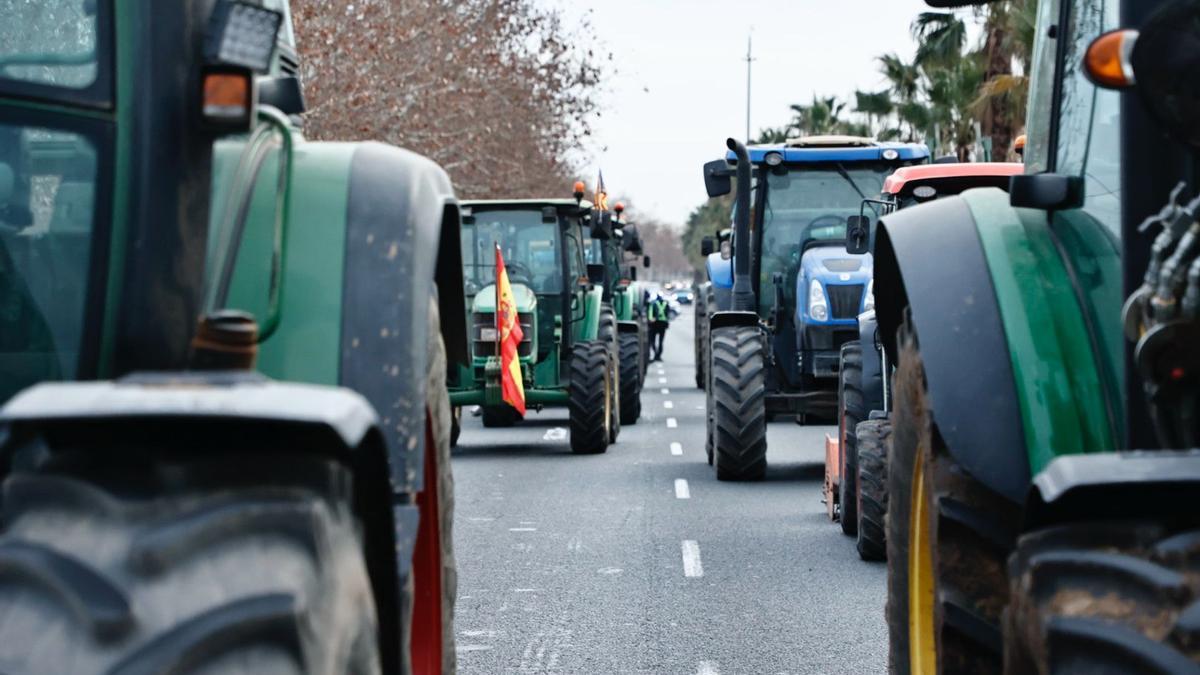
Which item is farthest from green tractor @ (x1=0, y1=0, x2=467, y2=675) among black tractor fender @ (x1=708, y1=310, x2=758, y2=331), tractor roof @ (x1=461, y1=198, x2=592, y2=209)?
tractor roof @ (x1=461, y1=198, x2=592, y2=209)

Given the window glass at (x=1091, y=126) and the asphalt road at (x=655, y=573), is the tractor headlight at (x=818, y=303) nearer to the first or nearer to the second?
the asphalt road at (x=655, y=573)

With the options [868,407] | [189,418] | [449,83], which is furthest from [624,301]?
[189,418]

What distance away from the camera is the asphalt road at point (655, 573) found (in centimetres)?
891

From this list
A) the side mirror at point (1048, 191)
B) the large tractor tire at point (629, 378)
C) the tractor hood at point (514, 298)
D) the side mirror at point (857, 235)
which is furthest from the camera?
the large tractor tire at point (629, 378)

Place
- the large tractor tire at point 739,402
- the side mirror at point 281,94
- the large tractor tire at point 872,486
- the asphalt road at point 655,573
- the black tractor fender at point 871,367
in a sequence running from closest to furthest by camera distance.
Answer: the side mirror at point 281,94
the asphalt road at point 655,573
the large tractor tire at point 872,486
the black tractor fender at point 871,367
the large tractor tire at point 739,402

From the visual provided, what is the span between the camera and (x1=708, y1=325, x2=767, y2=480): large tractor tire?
52.9 feet

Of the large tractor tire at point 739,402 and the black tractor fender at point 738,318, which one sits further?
the black tractor fender at point 738,318

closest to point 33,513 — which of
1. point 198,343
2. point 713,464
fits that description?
point 198,343

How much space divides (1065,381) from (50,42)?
210 cm

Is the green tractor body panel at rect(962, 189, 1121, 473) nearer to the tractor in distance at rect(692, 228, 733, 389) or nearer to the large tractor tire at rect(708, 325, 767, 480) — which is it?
the large tractor tire at rect(708, 325, 767, 480)

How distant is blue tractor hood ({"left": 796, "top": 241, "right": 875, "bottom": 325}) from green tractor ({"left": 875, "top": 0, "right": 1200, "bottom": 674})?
12.4 m

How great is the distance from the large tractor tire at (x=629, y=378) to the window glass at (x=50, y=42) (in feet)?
68.0

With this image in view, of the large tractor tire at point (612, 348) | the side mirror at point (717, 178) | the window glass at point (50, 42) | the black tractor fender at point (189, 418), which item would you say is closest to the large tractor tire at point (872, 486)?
the side mirror at point (717, 178)

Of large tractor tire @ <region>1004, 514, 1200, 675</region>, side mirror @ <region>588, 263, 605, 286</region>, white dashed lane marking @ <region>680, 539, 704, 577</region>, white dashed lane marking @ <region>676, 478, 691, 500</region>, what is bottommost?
white dashed lane marking @ <region>676, 478, 691, 500</region>
